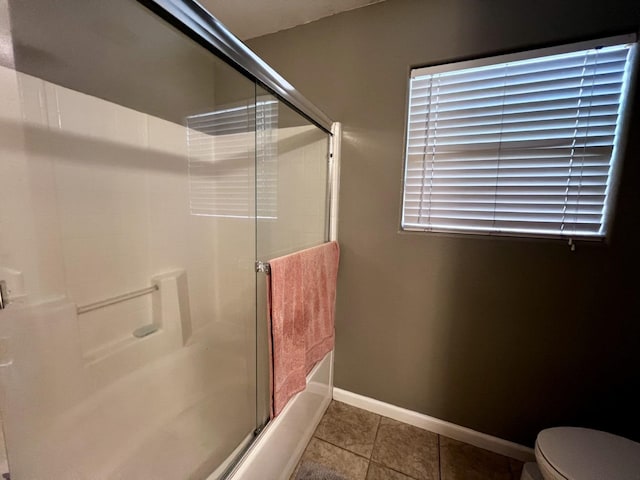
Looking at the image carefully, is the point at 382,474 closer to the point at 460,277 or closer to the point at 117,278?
the point at 460,277

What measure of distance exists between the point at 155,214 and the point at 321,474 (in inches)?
59.7

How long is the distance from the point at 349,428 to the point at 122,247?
1527 millimetres

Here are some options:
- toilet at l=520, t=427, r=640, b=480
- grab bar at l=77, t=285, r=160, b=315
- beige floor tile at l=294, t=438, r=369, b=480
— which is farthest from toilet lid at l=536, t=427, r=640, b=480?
grab bar at l=77, t=285, r=160, b=315

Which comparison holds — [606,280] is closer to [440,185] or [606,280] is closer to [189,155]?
[440,185]

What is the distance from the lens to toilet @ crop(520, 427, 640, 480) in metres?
0.78

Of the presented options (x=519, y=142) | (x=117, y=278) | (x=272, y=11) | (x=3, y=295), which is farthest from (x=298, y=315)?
(x=272, y=11)

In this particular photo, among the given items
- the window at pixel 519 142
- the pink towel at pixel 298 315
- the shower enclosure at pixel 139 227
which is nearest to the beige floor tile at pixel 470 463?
the pink towel at pixel 298 315

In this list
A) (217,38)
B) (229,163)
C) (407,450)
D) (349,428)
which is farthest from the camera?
(229,163)

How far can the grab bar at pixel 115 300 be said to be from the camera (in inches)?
42.0

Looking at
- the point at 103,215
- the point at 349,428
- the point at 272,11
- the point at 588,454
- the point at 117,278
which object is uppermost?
the point at 272,11

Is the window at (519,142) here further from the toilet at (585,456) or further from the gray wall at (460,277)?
the toilet at (585,456)

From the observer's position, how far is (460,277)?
1.25m

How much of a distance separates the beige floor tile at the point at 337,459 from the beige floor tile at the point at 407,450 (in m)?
0.09

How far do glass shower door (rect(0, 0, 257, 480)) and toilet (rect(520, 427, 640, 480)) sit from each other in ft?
3.47
